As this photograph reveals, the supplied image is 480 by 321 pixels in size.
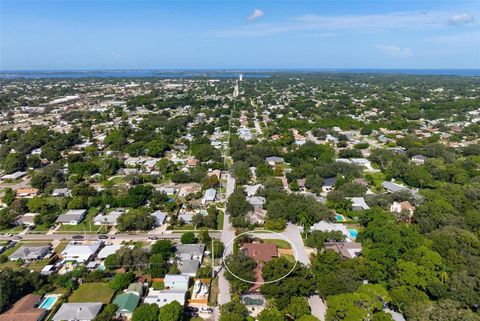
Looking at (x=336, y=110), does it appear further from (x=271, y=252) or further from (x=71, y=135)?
(x=271, y=252)

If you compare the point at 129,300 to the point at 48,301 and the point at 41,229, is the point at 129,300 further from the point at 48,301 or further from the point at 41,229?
the point at 41,229

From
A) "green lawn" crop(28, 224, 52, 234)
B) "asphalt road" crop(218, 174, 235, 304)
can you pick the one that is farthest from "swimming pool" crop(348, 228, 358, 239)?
"green lawn" crop(28, 224, 52, 234)

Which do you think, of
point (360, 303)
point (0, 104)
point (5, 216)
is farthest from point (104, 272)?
point (0, 104)

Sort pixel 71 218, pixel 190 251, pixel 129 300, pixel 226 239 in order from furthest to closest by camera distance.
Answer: pixel 71 218, pixel 226 239, pixel 190 251, pixel 129 300

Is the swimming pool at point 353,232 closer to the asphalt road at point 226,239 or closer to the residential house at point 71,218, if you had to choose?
the asphalt road at point 226,239

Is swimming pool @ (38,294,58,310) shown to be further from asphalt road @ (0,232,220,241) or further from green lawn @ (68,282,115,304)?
asphalt road @ (0,232,220,241)

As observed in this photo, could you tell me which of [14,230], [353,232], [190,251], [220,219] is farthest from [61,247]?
[353,232]
